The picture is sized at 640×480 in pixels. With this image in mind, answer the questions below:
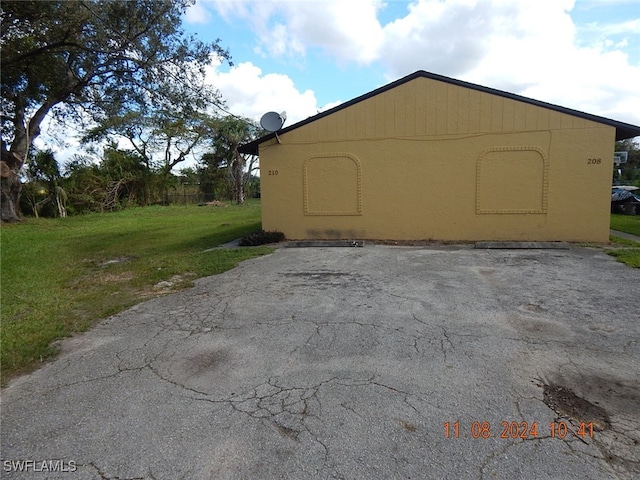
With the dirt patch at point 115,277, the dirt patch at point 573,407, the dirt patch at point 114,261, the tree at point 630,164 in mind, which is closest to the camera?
the dirt patch at point 573,407

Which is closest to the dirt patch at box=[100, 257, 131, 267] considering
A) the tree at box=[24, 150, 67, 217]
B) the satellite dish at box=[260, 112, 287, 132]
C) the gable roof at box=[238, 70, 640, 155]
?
the gable roof at box=[238, 70, 640, 155]

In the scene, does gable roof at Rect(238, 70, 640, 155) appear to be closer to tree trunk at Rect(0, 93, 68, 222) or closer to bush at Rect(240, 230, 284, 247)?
bush at Rect(240, 230, 284, 247)

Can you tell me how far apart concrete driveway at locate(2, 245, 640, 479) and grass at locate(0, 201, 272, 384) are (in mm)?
451

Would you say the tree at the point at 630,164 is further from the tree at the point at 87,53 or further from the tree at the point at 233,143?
the tree at the point at 87,53

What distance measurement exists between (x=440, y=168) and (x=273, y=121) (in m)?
4.92

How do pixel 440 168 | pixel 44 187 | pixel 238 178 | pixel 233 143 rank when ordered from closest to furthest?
pixel 440 168 < pixel 44 187 < pixel 233 143 < pixel 238 178

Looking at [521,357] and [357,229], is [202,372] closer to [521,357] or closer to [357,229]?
[521,357]

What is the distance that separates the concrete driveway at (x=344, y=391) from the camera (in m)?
2.15

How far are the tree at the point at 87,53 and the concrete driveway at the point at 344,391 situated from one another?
9.09 metres

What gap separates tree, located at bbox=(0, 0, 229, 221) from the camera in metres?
9.87

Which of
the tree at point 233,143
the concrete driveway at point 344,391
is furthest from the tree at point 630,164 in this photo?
the concrete driveway at point 344,391

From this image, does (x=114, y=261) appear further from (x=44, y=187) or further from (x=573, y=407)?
(x=44, y=187)

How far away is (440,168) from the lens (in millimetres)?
10453

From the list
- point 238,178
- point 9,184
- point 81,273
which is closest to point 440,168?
point 81,273
